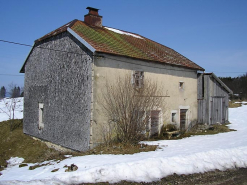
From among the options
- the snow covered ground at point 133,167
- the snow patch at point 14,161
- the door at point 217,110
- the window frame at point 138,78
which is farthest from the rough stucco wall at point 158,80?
the snow patch at point 14,161

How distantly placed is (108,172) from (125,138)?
367 cm

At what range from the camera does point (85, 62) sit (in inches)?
446

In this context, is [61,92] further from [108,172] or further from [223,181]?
[223,181]

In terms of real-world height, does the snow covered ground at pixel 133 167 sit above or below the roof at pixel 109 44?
below

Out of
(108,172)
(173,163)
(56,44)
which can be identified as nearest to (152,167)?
(173,163)

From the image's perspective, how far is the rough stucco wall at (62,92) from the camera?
1129 cm

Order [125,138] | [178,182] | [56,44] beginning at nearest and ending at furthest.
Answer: [178,182]
[125,138]
[56,44]

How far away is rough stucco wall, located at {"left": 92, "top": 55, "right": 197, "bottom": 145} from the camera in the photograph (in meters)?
11.1

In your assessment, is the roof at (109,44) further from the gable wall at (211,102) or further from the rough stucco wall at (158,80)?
the gable wall at (211,102)

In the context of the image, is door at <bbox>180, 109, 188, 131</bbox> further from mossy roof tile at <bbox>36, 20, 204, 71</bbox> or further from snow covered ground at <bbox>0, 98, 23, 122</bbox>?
snow covered ground at <bbox>0, 98, 23, 122</bbox>

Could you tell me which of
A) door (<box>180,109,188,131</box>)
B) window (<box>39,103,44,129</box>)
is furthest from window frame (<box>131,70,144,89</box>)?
window (<box>39,103,44,129</box>)

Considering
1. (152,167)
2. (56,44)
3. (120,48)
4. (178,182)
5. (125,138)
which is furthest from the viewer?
(56,44)

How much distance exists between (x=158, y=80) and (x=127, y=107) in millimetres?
3481

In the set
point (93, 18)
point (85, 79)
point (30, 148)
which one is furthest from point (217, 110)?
point (30, 148)
